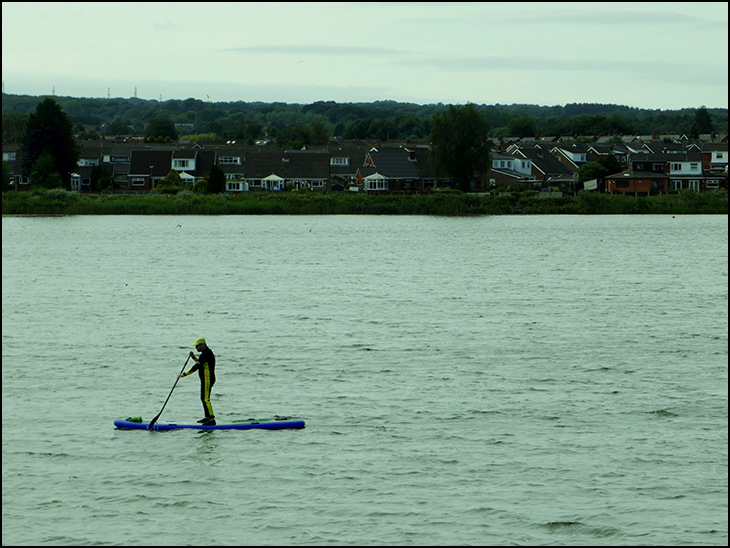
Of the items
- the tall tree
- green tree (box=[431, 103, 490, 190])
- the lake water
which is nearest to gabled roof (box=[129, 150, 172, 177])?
the tall tree

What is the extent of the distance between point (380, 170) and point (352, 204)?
2336 cm

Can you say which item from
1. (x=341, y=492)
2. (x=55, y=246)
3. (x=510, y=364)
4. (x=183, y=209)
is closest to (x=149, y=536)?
(x=341, y=492)

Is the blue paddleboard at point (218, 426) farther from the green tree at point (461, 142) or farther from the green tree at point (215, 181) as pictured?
the green tree at point (215, 181)

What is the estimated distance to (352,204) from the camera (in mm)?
123812

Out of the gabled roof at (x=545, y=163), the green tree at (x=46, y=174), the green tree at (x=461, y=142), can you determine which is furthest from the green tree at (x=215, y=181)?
the gabled roof at (x=545, y=163)

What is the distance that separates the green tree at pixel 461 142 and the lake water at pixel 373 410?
66.8 meters

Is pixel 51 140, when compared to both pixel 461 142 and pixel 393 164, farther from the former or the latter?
pixel 461 142

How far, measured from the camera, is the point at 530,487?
69.1 feet

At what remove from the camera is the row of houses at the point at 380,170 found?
5728 inches

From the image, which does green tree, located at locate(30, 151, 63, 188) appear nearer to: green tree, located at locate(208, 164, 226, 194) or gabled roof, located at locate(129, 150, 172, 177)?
green tree, located at locate(208, 164, 226, 194)

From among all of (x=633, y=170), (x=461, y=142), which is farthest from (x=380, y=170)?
(x=633, y=170)

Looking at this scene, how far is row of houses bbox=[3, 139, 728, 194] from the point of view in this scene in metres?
146

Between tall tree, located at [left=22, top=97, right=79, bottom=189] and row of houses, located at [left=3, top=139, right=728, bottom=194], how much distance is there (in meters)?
8.40

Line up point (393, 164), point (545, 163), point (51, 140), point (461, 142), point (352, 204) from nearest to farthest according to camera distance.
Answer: point (352, 204) → point (461, 142) → point (51, 140) → point (393, 164) → point (545, 163)
